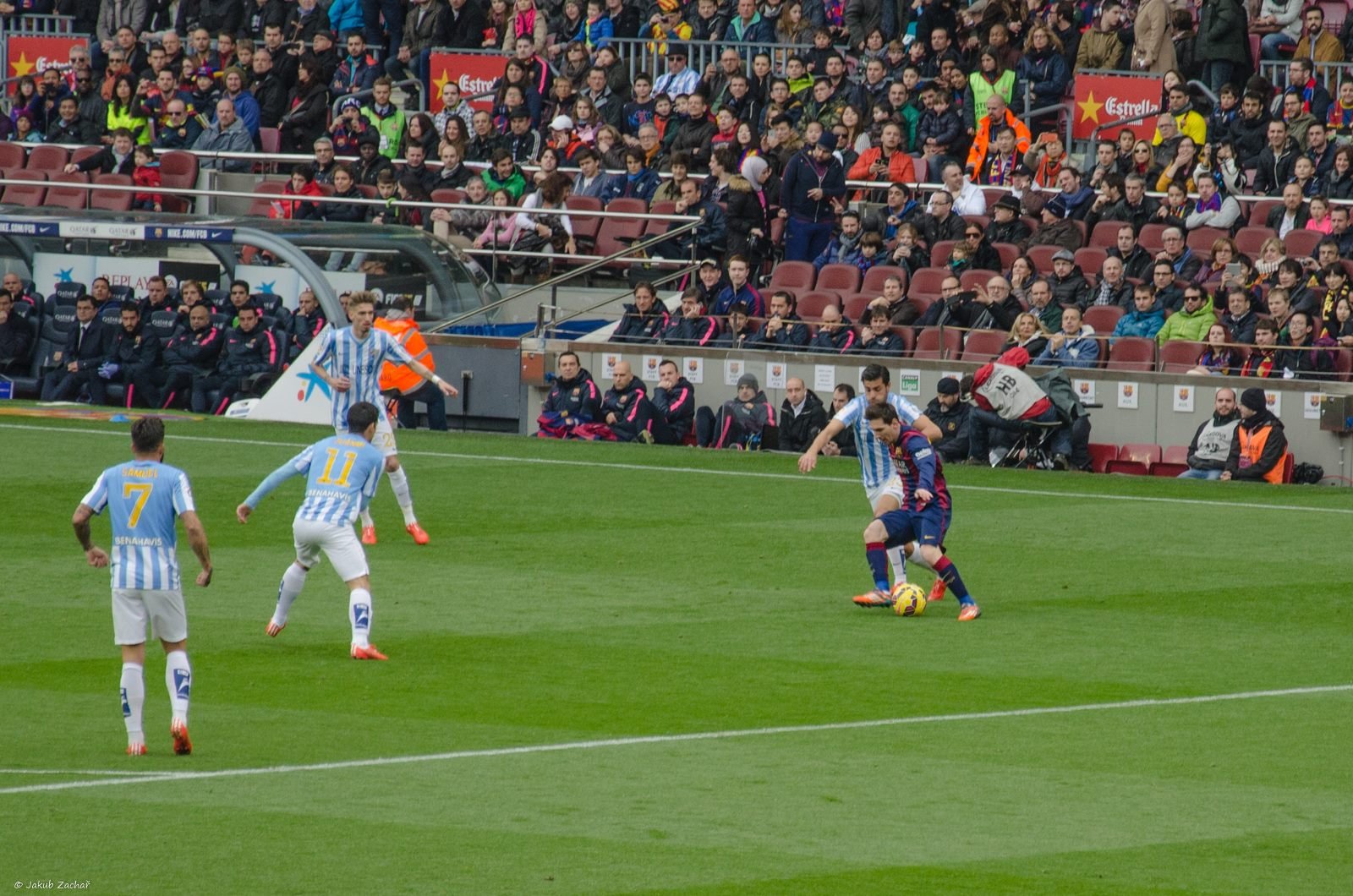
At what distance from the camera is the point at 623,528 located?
19.0 metres

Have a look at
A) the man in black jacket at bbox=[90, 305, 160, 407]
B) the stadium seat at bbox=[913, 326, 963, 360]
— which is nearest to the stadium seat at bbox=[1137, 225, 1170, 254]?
the stadium seat at bbox=[913, 326, 963, 360]

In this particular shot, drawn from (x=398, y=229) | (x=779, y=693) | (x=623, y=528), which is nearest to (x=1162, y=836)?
(x=779, y=693)

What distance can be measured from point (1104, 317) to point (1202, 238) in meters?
1.75

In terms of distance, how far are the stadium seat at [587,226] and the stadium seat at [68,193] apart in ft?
25.8

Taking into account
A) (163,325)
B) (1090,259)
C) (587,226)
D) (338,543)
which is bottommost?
(338,543)

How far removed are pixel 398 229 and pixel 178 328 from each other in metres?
3.06

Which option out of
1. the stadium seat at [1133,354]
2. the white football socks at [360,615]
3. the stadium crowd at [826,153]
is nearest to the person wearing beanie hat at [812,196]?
the stadium crowd at [826,153]

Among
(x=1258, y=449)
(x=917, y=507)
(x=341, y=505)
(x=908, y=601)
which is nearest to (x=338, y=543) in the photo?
(x=341, y=505)

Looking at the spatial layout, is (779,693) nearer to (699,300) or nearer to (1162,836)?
(1162,836)

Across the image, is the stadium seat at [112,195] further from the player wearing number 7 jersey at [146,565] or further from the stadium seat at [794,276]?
the player wearing number 7 jersey at [146,565]

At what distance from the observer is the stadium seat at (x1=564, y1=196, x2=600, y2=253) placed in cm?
2875

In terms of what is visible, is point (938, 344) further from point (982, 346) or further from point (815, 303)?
point (815, 303)

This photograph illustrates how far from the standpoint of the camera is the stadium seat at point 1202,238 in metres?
24.7

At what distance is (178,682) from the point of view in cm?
1017
